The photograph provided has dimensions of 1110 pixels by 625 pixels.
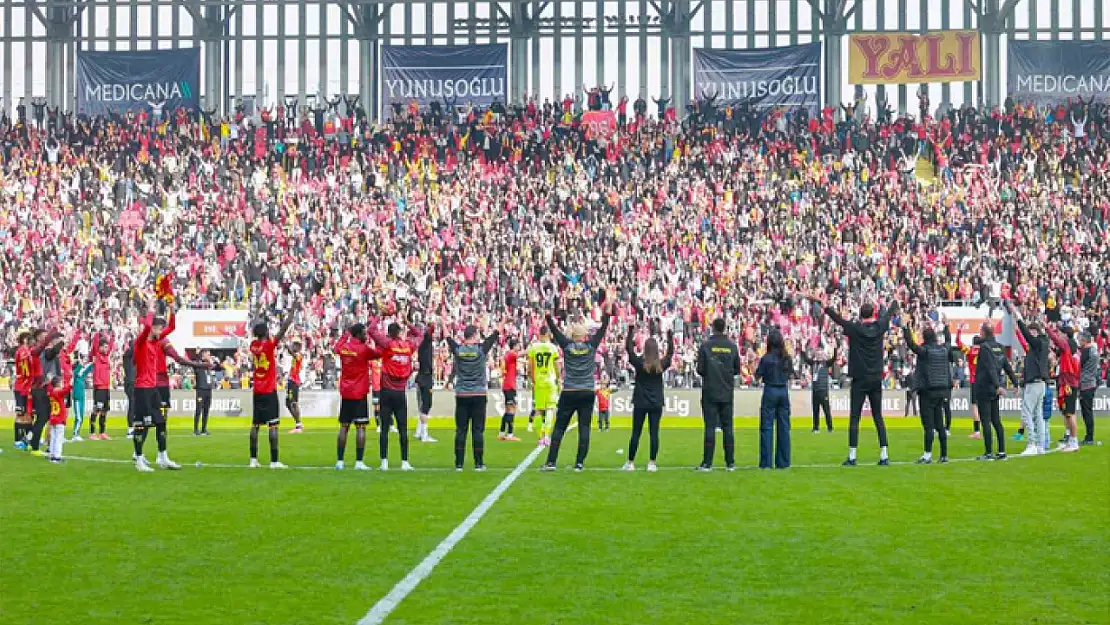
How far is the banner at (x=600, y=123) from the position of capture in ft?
195

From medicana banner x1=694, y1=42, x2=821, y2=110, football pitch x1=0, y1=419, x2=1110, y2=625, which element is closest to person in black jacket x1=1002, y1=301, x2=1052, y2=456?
football pitch x1=0, y1=419, x2=1110, y2=625

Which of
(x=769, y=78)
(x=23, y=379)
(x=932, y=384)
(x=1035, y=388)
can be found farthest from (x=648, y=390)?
(x=769, y=78)

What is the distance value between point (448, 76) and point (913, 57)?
18.8m

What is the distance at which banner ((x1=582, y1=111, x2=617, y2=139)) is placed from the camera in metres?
59.4

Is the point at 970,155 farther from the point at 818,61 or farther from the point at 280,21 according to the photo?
the point at 280,21

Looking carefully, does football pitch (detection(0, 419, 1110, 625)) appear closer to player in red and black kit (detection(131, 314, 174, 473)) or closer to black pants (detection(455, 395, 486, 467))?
black pants (detection(455, 395, 486, 467))

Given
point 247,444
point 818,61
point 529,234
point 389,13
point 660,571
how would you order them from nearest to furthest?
point 660,571, point 247,444, point 529,234, point 818,61, point 389,13

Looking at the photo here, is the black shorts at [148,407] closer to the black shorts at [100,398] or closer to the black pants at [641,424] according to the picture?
the black pants at [641,424]

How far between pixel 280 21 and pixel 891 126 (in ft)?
93.8

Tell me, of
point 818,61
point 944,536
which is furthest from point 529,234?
point 944,536

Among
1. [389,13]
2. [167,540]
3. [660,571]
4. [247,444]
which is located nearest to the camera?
[660,571]

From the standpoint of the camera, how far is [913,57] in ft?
200

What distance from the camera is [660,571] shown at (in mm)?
10625

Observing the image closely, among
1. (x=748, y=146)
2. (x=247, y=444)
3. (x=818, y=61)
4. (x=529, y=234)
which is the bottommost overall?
(x=247, y=444)
